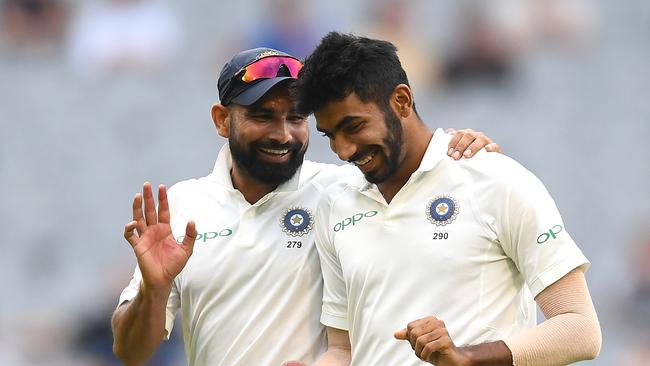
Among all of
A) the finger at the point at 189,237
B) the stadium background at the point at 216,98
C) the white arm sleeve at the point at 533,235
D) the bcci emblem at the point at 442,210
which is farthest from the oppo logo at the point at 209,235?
the stadium background at the point at 216,98

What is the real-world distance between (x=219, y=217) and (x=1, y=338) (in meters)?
4.98

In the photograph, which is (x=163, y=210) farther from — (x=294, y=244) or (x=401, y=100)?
(x=401, y=100)

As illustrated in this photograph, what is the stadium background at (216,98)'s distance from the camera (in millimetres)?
9648

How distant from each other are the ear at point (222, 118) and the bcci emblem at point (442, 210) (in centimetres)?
94

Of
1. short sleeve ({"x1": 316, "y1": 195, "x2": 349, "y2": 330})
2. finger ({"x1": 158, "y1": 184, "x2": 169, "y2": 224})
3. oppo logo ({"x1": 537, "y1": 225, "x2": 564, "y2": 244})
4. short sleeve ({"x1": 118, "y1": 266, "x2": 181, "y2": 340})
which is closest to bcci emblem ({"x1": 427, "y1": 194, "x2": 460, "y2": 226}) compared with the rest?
oppo logo ({"x1": 537, "y1": 225, "x2": 564, "y2": 244})

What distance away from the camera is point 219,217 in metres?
4.46

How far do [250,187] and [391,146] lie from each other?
0.76 meters

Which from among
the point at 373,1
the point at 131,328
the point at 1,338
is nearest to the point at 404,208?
the point at 131,328

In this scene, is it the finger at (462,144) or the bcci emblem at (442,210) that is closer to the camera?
the bcci emblem at (442,210)

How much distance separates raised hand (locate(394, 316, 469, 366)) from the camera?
3461 mm

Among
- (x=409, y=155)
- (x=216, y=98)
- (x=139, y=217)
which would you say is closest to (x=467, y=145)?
(x=409, y=155)

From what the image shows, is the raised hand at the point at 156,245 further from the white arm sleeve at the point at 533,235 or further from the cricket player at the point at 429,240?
the white arm sleeve at the point at 533,235

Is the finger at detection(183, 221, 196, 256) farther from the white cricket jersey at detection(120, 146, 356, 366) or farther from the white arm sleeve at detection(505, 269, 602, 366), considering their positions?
the white arm sleeve at detection(505, 269, 602, 366)

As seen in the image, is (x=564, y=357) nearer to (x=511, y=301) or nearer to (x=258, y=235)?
(x=511, y=301)
